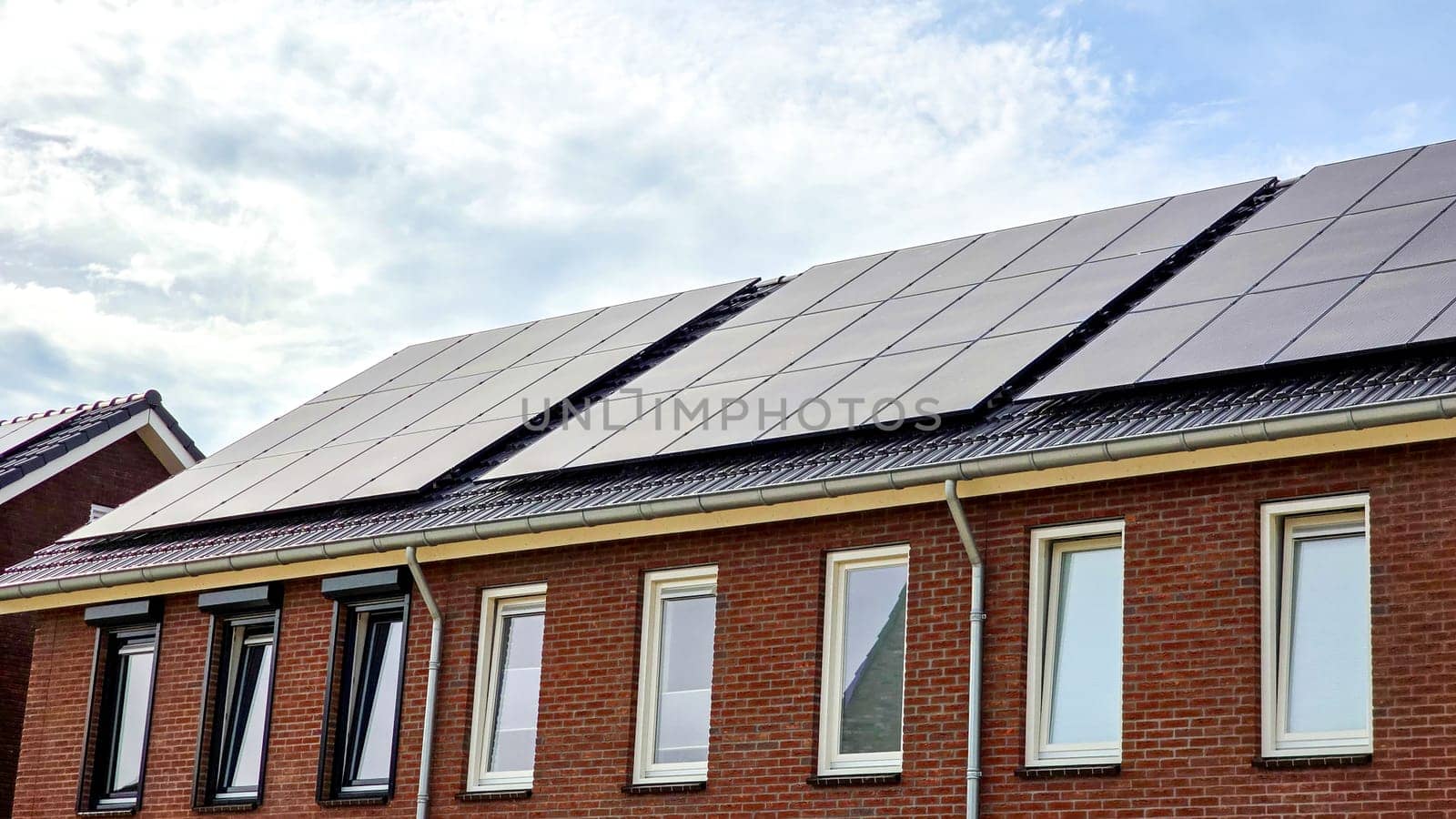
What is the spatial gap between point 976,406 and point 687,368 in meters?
4.13

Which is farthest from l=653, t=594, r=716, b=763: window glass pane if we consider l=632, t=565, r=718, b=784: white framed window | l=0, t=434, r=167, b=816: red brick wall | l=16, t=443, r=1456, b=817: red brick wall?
l=0, t=434, r=167, b=816: red brick wall

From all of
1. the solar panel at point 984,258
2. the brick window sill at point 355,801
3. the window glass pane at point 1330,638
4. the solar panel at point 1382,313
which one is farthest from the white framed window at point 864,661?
the brick window sill at point 355,801

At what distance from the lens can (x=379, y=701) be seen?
16.4 m

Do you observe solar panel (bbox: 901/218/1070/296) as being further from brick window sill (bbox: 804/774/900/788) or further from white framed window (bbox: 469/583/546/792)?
brick window sill (bbox: 804/774/900/788)

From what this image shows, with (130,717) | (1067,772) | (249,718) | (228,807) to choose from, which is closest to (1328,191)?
(1067,772)

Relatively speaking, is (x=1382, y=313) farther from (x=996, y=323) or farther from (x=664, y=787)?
(x=664, y=787)

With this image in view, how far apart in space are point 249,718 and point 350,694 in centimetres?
131

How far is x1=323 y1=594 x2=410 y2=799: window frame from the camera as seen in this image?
16.0 metres

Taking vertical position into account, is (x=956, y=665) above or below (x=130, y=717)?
above

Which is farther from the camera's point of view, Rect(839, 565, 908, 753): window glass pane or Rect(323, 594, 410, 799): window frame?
Rect(323, 594, 410, 799): window frame

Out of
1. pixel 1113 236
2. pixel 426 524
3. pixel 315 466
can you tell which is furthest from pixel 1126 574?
pixel 315 466

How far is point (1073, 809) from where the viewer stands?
1196 centimetres

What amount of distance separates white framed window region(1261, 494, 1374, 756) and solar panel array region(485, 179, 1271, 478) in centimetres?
A: 256

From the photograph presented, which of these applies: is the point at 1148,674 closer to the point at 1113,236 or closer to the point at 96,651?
the point at 1113,236
